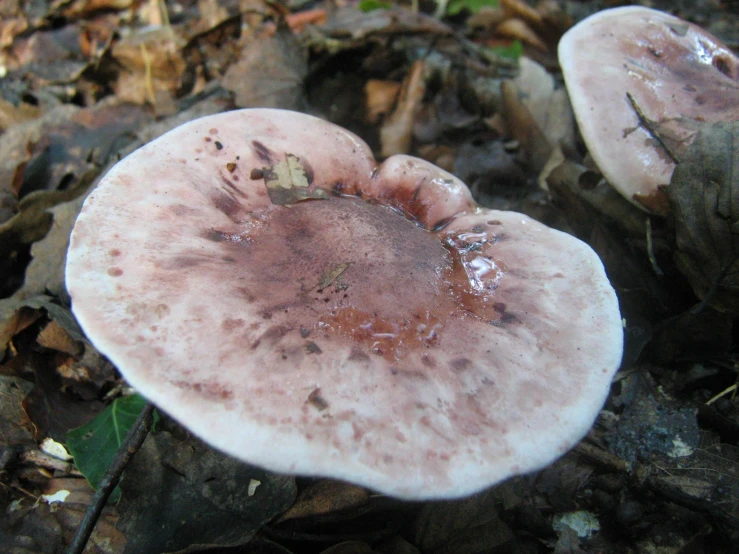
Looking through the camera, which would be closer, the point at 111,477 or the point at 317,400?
the point at 317,400

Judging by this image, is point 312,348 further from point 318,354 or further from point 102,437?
point 102,437

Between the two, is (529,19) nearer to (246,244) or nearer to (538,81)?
(538,81)

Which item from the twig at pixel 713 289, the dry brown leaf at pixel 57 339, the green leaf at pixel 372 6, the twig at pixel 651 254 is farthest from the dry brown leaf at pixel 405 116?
the dry brown leaf at pixel 57 339

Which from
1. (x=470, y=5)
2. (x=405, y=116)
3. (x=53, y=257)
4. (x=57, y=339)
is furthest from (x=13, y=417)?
(x=470, y=5)

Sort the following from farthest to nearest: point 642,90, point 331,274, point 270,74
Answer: point 270,74, point 642,90, point 331,274

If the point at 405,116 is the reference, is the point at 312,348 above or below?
above

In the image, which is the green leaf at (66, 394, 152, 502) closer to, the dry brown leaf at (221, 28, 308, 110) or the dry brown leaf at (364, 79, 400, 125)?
the dry brown leaf at (221, 28, 308, 110)
